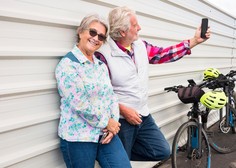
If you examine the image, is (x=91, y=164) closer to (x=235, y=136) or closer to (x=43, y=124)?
(x=43, y=124)

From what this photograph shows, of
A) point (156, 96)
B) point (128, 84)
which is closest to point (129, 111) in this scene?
point (128, 84)

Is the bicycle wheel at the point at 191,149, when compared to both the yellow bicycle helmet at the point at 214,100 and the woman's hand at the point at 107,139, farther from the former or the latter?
the woman's hand at the point at 107,139

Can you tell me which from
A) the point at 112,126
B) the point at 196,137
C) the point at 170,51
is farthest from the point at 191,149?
the point at 112,126

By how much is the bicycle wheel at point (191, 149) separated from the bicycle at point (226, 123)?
0.54 meters

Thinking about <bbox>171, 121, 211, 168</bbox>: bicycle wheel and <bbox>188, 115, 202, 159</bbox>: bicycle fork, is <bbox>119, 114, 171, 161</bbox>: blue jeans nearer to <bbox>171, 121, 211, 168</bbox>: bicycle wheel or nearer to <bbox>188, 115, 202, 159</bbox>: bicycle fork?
<bbox>171, 121, 211, 168</bbox>: bicycle wheel

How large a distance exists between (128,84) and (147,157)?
0.81 meters

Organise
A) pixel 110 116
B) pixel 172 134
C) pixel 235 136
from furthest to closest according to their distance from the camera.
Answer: pixel 235 136 → pixel 172 134 → pixel 110 116

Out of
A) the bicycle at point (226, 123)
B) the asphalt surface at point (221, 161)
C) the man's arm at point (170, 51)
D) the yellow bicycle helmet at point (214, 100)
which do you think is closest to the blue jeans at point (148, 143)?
the man's arm at point (170, 51)

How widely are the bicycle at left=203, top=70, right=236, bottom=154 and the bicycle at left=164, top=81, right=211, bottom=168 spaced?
1.66 feet

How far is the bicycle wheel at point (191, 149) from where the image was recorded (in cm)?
338

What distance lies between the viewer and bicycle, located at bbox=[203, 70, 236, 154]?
3.99 meters

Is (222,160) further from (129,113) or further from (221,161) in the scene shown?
(129,113)

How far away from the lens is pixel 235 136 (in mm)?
4852

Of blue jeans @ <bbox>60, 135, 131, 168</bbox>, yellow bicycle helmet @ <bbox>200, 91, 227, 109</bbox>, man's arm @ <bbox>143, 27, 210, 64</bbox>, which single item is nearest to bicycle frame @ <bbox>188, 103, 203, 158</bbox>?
yellow bicycle helmet @ <bbox>200, 91, 227, 109</bbox>
